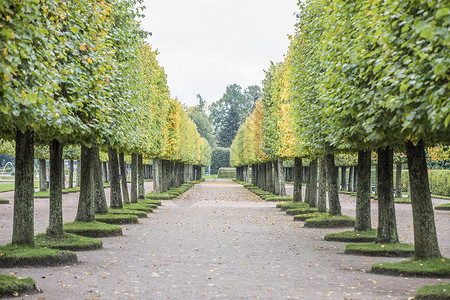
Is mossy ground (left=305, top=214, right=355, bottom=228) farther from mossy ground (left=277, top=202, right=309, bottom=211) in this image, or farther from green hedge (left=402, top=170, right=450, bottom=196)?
green hedge (left=402, top=170, right=450, bottom=196)

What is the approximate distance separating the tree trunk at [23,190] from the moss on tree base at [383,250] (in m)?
7.41

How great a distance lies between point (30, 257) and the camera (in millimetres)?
10758

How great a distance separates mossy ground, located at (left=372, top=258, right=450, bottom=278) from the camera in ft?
32.5

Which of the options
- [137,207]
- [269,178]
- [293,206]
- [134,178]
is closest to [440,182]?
[269,178]

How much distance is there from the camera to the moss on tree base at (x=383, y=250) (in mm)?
12555

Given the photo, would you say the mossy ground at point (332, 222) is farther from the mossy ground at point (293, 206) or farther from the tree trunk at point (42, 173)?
the tree trunk at point (42, 173)

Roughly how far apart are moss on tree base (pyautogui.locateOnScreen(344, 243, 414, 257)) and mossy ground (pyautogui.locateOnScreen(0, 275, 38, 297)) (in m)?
7.58

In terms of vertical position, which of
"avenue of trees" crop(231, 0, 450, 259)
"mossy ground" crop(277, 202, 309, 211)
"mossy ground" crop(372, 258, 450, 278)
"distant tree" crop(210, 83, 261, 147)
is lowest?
"mossy ground" crop(372, 258, 450, 278)

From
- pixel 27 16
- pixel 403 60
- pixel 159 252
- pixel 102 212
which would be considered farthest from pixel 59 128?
pixel 102 212

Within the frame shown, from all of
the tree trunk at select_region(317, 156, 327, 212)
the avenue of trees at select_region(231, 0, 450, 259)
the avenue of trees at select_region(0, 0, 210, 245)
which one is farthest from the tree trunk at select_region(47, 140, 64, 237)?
the tree trunk at select_region(317, 156, 327, 212)

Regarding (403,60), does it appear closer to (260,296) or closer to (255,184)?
(260,296)

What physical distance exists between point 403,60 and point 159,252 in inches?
311

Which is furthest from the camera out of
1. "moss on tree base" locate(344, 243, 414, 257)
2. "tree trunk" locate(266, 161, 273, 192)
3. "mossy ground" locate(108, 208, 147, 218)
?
"tree trunk" locate(266, 161, 273, 192)

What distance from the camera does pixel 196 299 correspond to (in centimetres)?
816
